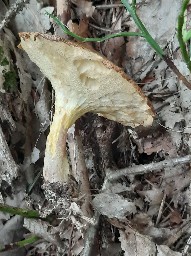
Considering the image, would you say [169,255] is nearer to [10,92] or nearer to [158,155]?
[158,155]

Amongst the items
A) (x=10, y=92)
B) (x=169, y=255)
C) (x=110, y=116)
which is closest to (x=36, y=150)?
(x=10, y=92)

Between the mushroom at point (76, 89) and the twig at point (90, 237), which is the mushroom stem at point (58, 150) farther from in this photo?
the twig at point (90, 237)

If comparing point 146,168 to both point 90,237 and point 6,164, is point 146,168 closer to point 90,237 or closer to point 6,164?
point 90,237

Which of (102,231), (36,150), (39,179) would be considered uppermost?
(36,150)

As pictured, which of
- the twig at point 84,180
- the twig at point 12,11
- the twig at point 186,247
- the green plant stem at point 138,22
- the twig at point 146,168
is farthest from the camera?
the twig at point 12,11

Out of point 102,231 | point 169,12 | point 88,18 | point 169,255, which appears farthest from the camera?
point 88,18

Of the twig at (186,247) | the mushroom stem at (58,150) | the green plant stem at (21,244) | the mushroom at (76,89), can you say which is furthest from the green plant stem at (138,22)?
the green plant stem at (21,244)

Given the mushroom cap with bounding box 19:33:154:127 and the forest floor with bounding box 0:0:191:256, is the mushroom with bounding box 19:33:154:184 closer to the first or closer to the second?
the mushroom cap with bounding box 19:33:154:127
